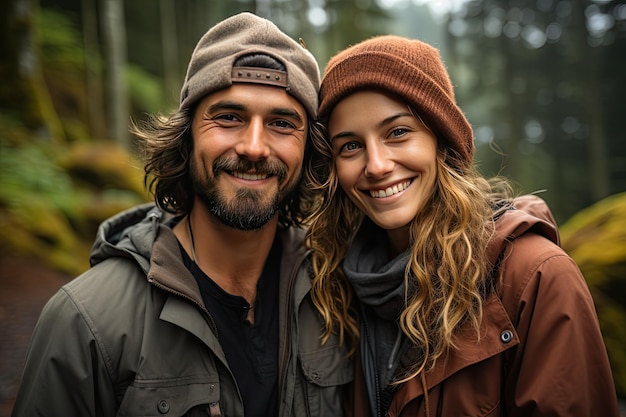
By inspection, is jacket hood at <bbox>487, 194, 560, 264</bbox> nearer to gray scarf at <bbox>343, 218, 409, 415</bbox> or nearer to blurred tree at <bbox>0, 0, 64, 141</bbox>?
gray scarf at <bbox>343, 218, 409, 415</bbox>

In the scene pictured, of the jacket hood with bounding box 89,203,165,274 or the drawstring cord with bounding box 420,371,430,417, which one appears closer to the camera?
the drawstring cord with bounding box 420,371,430,417

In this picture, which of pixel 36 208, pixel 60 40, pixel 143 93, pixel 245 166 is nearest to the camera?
pixel 245 166

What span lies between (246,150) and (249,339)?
1167 mm

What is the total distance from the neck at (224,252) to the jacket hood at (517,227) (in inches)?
57.4

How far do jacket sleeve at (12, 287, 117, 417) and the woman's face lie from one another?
169 centimetres

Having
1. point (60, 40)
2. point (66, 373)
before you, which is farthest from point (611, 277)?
point (60, 40)

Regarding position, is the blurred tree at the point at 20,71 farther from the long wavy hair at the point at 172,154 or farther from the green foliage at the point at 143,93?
the green foliage at the point at 143,93

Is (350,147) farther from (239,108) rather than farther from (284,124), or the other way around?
(239,108)

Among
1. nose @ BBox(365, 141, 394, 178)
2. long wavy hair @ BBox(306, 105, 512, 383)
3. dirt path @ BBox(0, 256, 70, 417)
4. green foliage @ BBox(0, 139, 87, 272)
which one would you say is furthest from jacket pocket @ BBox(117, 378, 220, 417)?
green foliage @ BBox(0, 139, 87, 272)

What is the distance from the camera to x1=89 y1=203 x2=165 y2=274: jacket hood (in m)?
2.53

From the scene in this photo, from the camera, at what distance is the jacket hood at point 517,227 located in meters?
2.25

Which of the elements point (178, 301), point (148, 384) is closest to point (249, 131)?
point (178, 301)

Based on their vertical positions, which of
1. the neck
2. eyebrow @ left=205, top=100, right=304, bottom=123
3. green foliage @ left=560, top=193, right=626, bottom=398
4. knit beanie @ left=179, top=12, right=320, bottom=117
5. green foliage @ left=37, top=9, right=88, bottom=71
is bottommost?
green foliage @ left=560, top=193, right=626, bottom=398

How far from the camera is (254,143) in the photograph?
2625 millimetres
